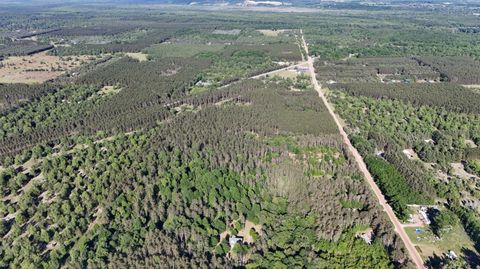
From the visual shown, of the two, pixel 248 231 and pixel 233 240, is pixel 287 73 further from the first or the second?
pixel 233 240

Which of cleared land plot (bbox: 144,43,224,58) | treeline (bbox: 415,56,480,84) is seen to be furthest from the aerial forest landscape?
cleared land plot (bbox: 144,43,224,58)

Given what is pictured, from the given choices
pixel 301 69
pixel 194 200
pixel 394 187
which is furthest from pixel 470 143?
pixel 301 69

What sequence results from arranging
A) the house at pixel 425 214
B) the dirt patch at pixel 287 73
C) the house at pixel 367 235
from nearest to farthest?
the house at pixel 367 235 → the house at pixel 425 214 → the dirt patch at pixel 287 73

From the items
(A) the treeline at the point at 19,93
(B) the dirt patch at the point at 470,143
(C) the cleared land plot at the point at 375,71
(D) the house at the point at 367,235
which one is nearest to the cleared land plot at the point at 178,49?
(A) the treeline at the point at 19,93

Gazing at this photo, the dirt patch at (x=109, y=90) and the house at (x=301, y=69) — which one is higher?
the house at (x=301, y=69)

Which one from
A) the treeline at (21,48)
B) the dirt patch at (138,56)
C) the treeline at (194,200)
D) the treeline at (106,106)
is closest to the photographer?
the treeline at (194,200)

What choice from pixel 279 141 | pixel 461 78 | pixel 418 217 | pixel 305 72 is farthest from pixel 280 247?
pixel 461 78

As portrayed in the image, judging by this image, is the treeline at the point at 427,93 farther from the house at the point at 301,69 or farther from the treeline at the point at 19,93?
the treeline at the point at 19,93
